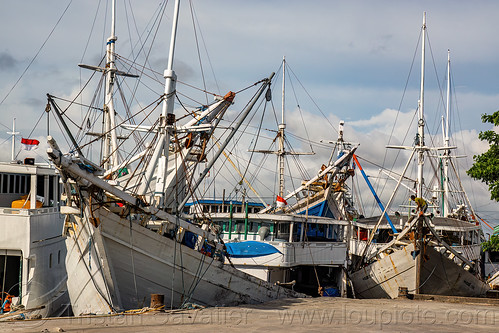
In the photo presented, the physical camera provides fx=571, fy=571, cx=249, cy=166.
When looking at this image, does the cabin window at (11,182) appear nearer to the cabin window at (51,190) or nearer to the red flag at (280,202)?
the cabin window at (51,190)

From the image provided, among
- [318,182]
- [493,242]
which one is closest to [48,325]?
[493,242]

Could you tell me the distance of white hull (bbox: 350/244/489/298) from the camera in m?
27.8

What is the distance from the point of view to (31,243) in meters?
18.7

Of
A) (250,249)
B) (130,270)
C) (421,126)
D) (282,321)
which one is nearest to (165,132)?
(130,270)

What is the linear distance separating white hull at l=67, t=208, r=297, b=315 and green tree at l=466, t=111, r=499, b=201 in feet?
38.9

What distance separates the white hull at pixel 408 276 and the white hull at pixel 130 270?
39.3ft

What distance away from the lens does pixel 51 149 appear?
14.2 metres

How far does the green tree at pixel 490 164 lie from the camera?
23578mm

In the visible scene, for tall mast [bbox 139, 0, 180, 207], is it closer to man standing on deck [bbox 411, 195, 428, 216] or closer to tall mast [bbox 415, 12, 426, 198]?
man standing on deck [bbox 411, 195, 428, 216]

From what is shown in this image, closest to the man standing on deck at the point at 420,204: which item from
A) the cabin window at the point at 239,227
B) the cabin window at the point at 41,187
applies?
the cabin window at the point at 239,227

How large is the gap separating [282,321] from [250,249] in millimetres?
9722

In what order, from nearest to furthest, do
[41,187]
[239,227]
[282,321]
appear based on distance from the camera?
[282,321]
[41,187]
[239,227]

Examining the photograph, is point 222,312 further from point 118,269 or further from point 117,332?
point 117,332

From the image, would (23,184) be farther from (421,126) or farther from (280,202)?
(421,126)
